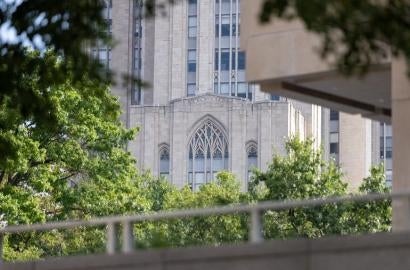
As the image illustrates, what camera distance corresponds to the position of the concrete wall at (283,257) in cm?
1670

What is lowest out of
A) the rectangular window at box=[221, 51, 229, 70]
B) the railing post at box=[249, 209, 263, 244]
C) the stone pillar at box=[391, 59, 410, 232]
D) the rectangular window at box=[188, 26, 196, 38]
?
the railing post at box=[249, 209, 263, 244]

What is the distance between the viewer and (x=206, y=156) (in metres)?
148

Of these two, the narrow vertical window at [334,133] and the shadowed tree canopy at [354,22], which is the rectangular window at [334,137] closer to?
the narrow vertical window at [334,133]

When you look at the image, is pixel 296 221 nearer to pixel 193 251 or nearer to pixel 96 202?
pixel 96 202

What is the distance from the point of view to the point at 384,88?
27344mm

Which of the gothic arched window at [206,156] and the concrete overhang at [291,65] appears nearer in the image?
the concrete overhang at [291,65]

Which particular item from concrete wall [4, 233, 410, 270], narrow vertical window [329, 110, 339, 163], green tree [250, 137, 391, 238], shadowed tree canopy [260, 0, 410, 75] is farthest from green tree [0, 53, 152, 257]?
narrow vertical window [329, 110, 339, 163]

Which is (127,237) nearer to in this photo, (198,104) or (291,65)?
(291,65)

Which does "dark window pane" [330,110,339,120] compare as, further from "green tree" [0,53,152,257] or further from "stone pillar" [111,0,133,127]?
"green tree" [0,53,152,257]

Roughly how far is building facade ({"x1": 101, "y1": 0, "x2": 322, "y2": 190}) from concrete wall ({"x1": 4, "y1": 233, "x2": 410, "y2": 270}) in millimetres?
115906

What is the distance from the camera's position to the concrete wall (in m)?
16.7

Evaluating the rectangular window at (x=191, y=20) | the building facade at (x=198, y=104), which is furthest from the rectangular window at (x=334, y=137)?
the rectangular window at (x=191, y=20)

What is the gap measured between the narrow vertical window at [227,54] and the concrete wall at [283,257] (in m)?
142

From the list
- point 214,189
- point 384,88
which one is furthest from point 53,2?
point 214,189
